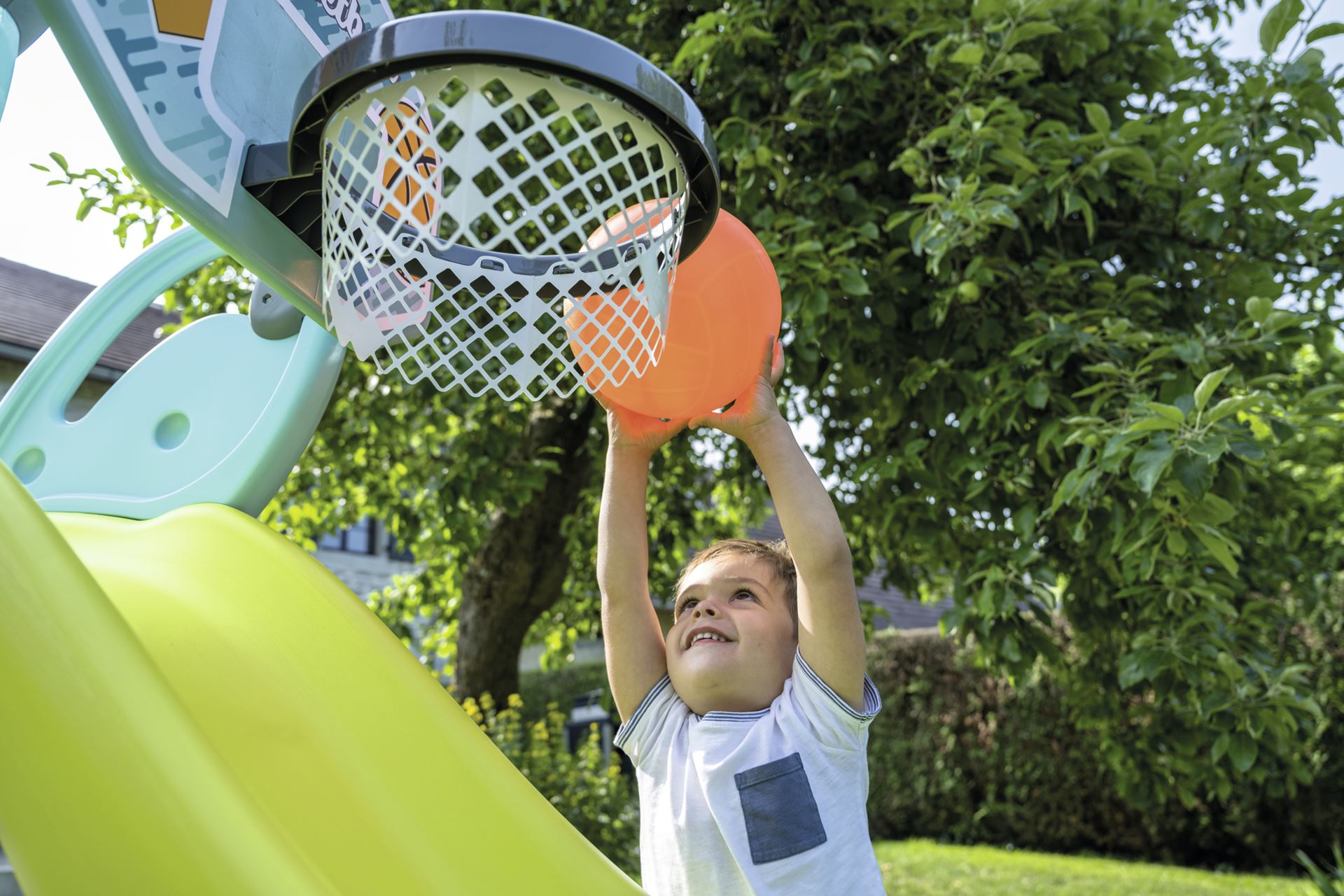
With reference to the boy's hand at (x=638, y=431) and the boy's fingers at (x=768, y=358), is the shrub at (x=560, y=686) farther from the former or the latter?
the boy's fingers at (x=768, y=358)

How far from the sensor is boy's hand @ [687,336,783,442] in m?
1.77

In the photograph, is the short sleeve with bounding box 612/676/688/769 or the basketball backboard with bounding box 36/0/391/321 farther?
the short sleeve with bounding box 612/676/688/769

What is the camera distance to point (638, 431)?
197 cm

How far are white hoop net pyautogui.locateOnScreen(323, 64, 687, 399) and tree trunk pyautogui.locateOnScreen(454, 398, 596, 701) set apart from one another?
420cm

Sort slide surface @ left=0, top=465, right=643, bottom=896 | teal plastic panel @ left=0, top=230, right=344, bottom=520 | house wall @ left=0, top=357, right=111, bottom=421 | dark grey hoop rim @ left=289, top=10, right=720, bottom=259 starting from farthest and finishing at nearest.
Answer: house wall @ left=0, top=357, right=111, bottom=421 < teal plastic panel @ left=0, top=230, right=344, bottom=520 < dark grey hoop rim @ left=289, top=10, right=720, bottom=259 < slide surface @ left=0, top=465, right=643, bottom=896

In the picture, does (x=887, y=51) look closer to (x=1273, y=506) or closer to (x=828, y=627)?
(x=1273, y=506)

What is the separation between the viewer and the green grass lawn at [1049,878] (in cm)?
703

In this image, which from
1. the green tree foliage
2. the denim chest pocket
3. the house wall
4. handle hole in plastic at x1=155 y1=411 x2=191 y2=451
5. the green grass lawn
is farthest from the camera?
the house wall

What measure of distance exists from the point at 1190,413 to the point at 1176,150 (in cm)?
139

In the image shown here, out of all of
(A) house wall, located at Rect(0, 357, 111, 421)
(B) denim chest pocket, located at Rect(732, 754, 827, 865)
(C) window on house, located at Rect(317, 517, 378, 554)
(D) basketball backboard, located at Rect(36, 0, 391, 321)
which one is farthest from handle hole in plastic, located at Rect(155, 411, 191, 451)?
(C) window on house, located at Rect(317, 517, 378, 554)

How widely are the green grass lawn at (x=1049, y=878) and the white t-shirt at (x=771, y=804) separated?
18.7ft

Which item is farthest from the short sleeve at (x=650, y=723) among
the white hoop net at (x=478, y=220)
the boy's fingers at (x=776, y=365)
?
the white hoop net at (x=478, y=220)

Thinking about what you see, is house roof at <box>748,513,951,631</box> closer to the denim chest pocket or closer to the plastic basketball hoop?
the denim chest pocket

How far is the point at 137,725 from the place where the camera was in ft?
3.12
